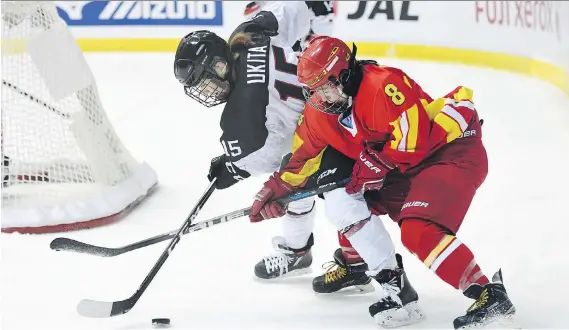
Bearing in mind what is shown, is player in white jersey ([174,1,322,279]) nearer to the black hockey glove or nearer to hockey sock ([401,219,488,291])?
the black hockey glove

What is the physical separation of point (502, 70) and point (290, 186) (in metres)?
3.54

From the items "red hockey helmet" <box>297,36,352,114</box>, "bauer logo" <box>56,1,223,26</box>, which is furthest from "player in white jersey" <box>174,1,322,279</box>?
"bauer logo" <box>56,1,223,26</box>

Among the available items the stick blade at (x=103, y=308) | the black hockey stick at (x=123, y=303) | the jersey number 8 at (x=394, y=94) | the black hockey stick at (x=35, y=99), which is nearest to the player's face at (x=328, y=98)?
the jersey number 8 at (x=394, y=94)

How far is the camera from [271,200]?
2564 mm

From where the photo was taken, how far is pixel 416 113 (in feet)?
→ 7.51

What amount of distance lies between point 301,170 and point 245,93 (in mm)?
273

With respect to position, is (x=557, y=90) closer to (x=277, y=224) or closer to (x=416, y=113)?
(x=277, y=224)

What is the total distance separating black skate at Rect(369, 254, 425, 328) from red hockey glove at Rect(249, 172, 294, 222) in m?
0.34

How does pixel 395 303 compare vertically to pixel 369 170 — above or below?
below

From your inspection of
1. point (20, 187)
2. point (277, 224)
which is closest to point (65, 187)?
point (20, 187)

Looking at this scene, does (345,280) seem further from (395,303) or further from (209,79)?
(209,79)

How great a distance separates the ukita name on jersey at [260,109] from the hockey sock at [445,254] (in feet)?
1.76

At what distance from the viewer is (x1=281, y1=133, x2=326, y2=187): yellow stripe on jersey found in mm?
2582

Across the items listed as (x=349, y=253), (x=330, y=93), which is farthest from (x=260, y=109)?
(x=349, y=253)
